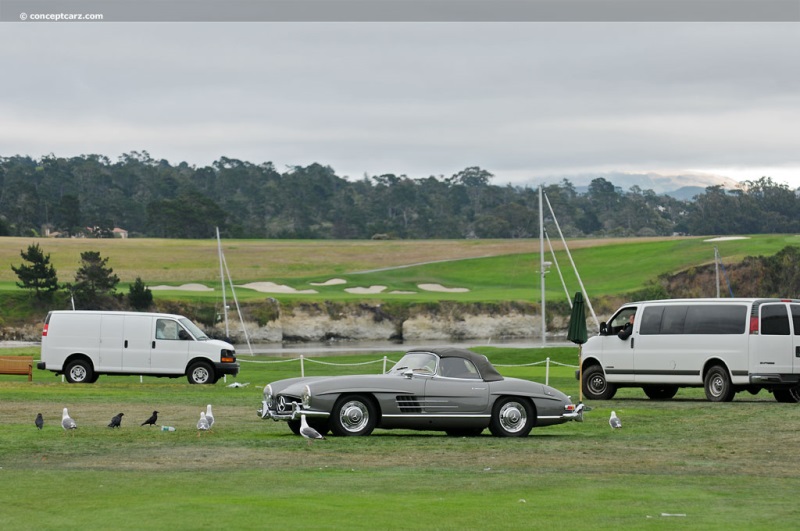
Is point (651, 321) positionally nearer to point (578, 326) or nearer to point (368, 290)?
point (578, 326)

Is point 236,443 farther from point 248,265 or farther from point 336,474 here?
point 248,265

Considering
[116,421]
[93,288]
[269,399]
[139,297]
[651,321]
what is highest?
[93,288]

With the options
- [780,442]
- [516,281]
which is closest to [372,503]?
[780,442]

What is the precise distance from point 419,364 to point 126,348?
17.9m

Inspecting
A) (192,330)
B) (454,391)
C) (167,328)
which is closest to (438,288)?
(192,330)

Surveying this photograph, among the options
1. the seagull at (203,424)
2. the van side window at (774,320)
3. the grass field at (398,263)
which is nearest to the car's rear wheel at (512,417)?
the seagull at (203,424)

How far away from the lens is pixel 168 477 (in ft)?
47.0

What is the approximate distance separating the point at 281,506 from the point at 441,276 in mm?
100972

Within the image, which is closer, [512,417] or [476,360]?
[512,417]

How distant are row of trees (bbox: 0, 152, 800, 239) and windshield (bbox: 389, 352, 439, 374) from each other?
125 meters

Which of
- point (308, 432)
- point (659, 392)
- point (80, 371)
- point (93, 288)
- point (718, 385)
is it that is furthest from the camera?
point (93, 288)

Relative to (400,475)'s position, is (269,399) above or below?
above

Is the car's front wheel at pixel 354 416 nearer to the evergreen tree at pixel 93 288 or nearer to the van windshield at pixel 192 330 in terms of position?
the van windshield at pixel 192 330

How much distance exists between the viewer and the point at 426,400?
19.2 meters
